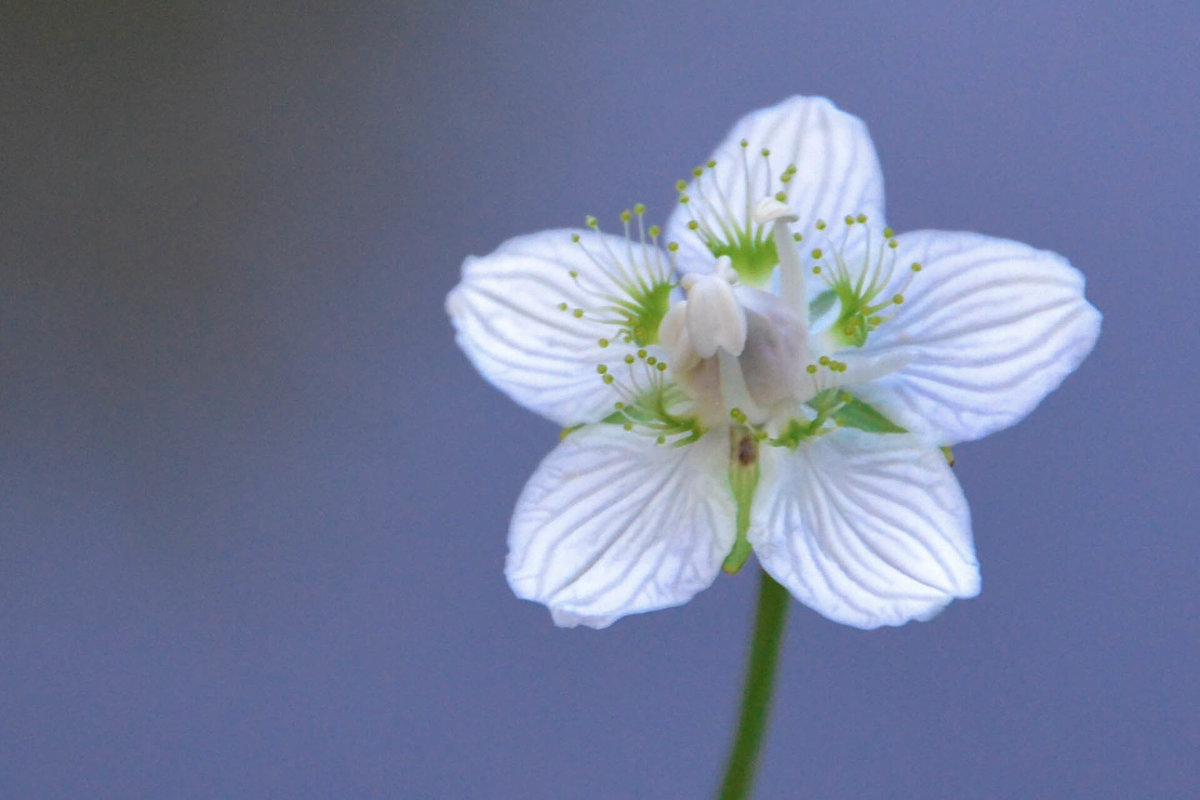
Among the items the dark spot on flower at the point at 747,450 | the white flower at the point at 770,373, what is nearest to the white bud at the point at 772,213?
the white flower at the point at 770,373

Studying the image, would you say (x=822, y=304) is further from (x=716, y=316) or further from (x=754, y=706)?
(x=754, y=706)

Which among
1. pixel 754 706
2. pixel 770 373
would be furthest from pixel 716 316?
pixel 754 706

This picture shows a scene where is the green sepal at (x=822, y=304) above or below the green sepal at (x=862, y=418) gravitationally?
above

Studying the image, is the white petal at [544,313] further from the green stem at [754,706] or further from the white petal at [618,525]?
the green stem at [754,706]

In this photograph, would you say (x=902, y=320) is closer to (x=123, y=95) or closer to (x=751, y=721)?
(x=751, y=721)

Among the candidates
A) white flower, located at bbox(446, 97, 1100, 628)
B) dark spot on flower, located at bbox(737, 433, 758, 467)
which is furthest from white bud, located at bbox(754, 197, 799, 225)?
Answer: dark spot on flower, located at bbox(737, 433, 758, 467)
